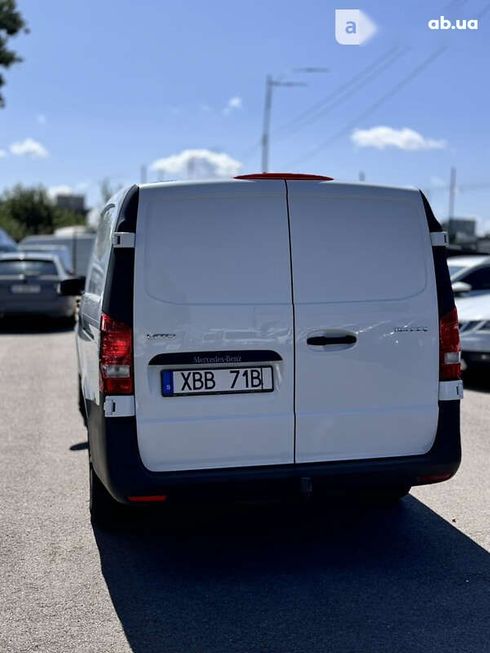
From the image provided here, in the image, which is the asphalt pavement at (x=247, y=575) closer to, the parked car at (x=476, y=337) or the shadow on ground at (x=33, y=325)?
the parked car at (x=476, y=337)

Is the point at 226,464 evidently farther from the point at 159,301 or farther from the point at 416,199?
the point at 416,199

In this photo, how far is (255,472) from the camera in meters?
4.26

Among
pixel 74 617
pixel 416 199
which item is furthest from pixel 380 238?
pixel 74 617

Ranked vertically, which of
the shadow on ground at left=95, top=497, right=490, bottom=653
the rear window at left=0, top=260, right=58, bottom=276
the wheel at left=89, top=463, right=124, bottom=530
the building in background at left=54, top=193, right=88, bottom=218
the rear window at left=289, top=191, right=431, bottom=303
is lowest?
the shadow on ground at left=95, top=497, right=490, bottom=653

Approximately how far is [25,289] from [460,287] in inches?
350

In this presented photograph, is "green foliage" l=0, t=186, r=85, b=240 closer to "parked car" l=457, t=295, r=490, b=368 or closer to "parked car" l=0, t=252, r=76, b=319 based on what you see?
"parked car" l=0, t=252, r=76, b=319

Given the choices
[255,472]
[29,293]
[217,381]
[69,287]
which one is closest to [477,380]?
[69,287]

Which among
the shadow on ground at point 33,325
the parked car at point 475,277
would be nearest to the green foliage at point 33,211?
the shadow on ground at point 33,325

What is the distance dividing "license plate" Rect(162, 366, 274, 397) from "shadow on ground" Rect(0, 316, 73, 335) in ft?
42.7

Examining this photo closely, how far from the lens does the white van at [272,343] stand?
414 cm

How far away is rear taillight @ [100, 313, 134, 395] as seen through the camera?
161 inches

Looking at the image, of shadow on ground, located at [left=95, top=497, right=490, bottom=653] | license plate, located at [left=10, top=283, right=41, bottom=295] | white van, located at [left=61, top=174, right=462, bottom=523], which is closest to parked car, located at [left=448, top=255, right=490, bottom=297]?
shadow on ground, located at [left=95, top=497, right=490, bottom=653]

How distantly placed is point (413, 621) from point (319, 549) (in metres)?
1.03

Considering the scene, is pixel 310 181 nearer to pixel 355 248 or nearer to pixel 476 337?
pixel 355 248
